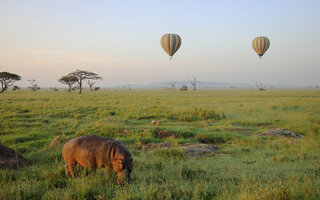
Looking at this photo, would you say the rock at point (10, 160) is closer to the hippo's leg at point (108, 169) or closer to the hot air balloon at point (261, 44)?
the hippo's leg at point (108, 169)

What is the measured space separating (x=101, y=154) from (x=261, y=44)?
5192 centimetres

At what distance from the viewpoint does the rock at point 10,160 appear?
18.5ft

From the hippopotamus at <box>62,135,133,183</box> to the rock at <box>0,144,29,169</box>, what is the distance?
2262 millimetres

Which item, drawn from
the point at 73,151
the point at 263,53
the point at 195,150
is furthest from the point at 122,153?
the point at 263,53

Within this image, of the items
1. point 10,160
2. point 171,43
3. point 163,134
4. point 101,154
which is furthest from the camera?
point 171,43

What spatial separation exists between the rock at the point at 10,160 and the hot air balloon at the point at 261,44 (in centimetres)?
5191

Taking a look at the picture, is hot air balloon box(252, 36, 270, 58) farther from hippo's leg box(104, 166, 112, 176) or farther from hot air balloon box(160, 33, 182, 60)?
hippo's leg box(104, 166, 112, 176)

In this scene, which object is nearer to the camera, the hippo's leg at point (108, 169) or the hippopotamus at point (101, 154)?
the hippopotamus at point (101, 154)

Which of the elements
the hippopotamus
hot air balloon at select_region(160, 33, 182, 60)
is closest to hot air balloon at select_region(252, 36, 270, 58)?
hot air balloon at select_region(160, 33, 182, 60)

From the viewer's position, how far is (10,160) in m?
5.88

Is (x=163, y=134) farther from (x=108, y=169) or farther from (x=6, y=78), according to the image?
(x=6, y=78)

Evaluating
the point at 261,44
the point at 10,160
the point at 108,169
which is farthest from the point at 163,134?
the point at 261,44

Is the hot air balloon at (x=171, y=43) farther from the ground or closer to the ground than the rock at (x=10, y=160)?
farther from the ground

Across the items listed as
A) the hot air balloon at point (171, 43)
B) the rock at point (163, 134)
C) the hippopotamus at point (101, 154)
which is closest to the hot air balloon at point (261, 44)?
the hot air balloon at point (171, 43)
